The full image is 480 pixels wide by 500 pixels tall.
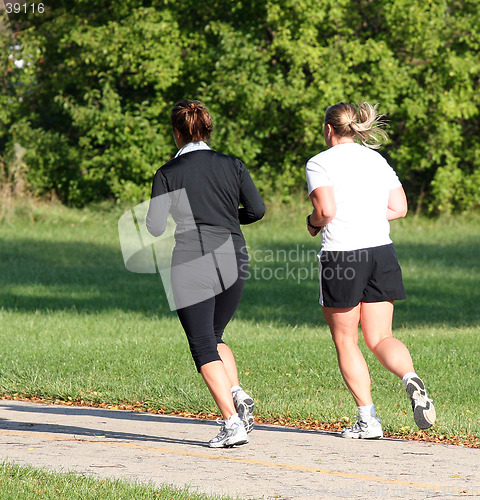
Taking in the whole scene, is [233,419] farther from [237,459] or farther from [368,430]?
[368,430]

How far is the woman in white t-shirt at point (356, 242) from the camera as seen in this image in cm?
515

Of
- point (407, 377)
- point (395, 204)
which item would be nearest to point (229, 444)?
point (407, 377)

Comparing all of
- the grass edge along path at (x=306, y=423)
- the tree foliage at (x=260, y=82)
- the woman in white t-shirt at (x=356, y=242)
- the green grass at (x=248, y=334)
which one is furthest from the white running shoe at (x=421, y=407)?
the tree foliage at (x=260, y=82)

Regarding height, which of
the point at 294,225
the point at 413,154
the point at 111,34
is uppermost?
the point at 111,34

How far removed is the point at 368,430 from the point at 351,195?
1.38m

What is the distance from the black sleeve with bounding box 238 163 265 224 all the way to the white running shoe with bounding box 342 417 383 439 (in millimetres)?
1357

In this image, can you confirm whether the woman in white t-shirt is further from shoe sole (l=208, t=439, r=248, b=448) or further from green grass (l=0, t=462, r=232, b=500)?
green grass (l=0, t=462, r=232, b=500)

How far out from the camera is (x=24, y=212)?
2248 centimetres

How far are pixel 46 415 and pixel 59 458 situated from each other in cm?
143

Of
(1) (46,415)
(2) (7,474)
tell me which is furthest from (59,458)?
(1) (46,415)

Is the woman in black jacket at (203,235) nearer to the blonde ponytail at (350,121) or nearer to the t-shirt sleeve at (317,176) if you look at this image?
the t-shirt sleeve at (317,176)

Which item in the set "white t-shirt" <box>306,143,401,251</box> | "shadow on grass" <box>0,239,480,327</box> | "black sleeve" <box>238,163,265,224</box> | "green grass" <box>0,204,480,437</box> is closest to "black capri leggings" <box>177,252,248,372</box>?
"black sleeve" <box>238,163,265,224</box>

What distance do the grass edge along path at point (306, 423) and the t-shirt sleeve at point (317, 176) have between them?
1.66 meters

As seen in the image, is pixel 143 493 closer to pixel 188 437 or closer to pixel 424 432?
pixel 188 437
